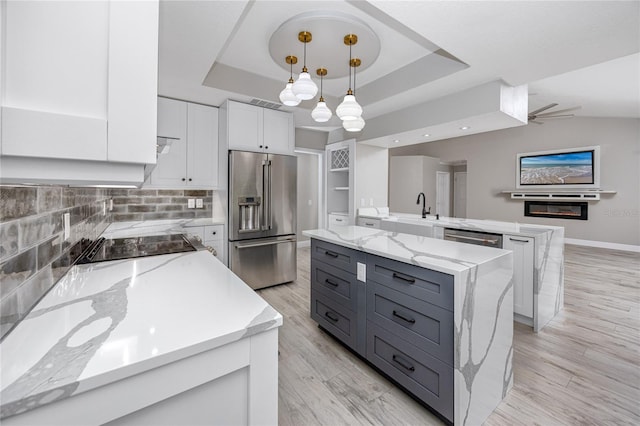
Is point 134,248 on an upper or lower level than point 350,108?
lower

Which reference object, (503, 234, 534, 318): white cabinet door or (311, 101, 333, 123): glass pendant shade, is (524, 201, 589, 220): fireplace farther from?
(311, 101, 333, 123): glass pendant shade

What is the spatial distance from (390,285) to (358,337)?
0.57 meters

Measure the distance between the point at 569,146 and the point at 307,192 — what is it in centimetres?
618

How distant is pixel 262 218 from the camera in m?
3.65

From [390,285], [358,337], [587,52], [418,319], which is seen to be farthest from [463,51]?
[358,337]

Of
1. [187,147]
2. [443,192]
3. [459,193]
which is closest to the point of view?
[187,147]

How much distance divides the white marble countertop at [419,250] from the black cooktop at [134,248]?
1087 millimetres

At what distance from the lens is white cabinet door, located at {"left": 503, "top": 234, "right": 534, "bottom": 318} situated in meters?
2.65

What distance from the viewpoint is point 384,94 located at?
327 centimetres

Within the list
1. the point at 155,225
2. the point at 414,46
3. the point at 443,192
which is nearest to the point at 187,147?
the point at 155,225

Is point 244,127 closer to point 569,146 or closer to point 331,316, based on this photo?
point 331,316

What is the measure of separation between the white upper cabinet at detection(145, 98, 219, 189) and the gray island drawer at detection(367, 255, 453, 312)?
253 centimetres

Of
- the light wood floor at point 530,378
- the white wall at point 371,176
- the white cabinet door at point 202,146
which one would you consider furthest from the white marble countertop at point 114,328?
the white wall at point 371,176

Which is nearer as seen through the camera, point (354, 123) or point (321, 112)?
point (321, 112)
